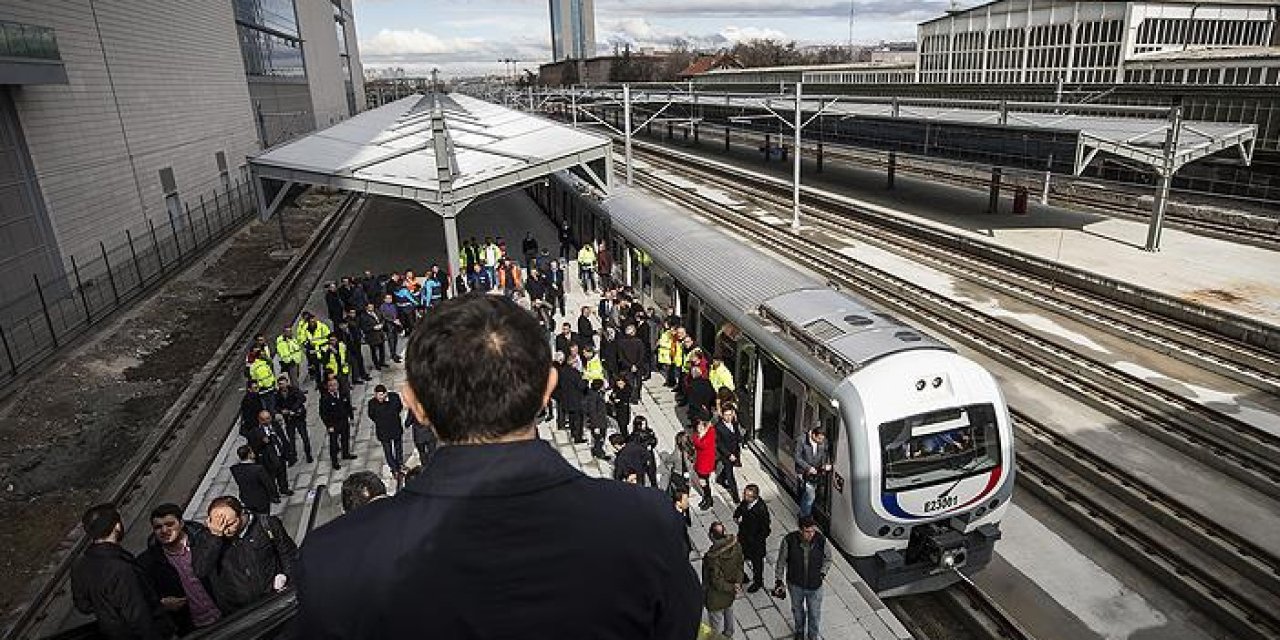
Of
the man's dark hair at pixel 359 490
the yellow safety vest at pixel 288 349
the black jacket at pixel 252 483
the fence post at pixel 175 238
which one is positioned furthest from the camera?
the fence post at pixel 175 238

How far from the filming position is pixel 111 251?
24.0 meters

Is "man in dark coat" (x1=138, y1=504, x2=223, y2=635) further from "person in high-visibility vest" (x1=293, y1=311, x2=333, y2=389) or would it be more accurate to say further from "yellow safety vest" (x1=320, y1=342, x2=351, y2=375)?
"person in high-visibility vest" (x1=293, y1=311, x2=333, y2=389)

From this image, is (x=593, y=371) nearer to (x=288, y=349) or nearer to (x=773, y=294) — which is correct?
(x=773, y=294)

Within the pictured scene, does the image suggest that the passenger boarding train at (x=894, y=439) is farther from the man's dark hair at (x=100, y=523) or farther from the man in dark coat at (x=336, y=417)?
the man's dark hair at (x=100, y=523)

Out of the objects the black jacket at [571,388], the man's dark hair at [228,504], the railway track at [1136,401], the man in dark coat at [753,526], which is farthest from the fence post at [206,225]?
the man in dark coat at [753,526]

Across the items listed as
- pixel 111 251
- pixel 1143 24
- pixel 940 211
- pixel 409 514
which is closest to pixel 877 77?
pixel 1143 24

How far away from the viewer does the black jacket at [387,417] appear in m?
11.1

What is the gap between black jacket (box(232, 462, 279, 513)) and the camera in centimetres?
916

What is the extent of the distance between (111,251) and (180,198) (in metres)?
7.20

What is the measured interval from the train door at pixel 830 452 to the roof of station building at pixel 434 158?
406 inches

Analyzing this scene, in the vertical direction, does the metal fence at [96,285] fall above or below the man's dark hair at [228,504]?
below

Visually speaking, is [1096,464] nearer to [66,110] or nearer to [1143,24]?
[66,110]

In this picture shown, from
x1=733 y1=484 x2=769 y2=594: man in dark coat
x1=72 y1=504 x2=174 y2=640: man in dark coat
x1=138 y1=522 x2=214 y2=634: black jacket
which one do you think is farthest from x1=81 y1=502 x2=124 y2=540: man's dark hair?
x1=733 y1=484 x2=769 y2=594: man in dark coat

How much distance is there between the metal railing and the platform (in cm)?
2860
